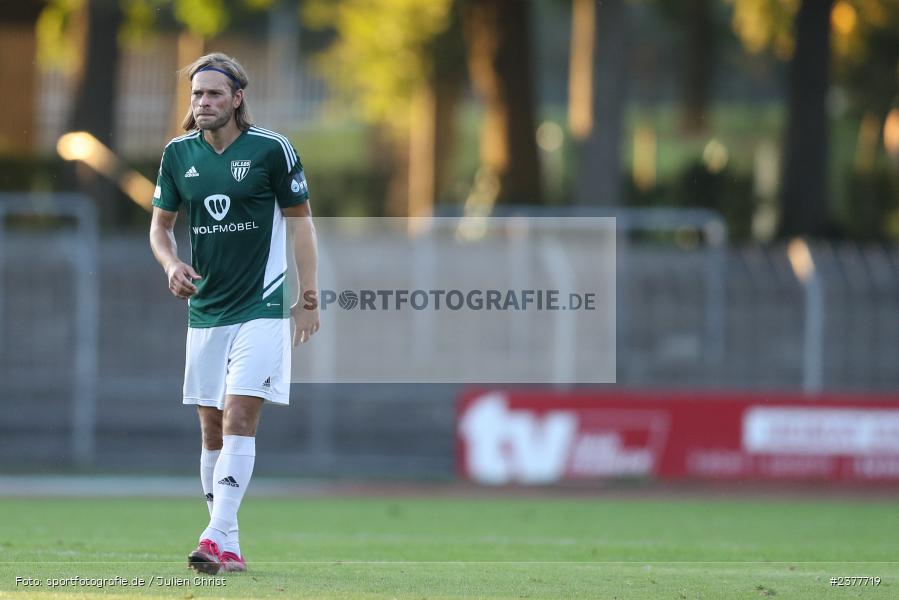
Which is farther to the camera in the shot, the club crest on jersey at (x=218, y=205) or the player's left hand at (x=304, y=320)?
the player's left hand at (x=304, y=320)

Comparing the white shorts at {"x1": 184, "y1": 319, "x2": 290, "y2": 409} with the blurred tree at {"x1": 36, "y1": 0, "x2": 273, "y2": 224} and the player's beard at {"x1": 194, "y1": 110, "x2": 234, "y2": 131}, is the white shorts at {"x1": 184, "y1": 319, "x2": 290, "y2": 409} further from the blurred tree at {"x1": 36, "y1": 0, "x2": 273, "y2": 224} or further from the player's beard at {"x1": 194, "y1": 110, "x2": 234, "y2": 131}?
the blurred tree at {"x1": 36, "y1": 0, "x2": 273, "y2": 224}

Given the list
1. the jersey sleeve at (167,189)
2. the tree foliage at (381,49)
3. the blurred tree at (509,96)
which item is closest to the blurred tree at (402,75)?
the tree foliage at (381,49)

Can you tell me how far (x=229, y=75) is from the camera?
738 cm

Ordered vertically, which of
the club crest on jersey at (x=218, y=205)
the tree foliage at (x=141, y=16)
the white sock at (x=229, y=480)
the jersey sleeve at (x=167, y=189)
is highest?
the tree foliage at (x=141, y=16)

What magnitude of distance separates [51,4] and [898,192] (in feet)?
53.1

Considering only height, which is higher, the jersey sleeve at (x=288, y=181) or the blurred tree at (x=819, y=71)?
the blurred tree at (x=819, y=71)

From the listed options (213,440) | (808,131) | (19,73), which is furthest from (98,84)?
(213,440)

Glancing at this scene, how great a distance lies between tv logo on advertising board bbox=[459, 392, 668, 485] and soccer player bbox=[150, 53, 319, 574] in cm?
1006

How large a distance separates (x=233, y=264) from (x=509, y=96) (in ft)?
58.4

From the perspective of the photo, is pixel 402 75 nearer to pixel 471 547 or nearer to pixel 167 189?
pixel 471 547

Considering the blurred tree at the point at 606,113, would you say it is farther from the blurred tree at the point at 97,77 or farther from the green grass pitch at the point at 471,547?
the green grass pitch at the point at 471,547

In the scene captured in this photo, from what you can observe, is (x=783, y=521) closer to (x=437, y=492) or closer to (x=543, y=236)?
(x=437, y=492)

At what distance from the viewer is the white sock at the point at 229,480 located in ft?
23.7

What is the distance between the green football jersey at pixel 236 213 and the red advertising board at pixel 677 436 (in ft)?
33.4
